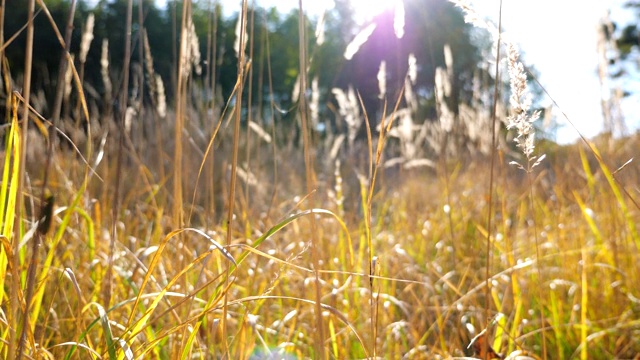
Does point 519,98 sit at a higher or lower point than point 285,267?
higher

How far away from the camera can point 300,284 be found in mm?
2031

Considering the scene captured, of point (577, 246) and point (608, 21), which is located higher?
point (608, 21)

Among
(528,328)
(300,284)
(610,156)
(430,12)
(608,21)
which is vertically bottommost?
(528,328)

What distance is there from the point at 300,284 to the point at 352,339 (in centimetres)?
30

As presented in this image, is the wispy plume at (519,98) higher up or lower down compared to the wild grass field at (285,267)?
higher up

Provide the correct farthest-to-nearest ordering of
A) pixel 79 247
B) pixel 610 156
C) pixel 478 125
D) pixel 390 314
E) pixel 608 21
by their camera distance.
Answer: pixel 478 125 < pixel 608 21 < pixel 610 156 < pixel 79 247 < pixel 390 314

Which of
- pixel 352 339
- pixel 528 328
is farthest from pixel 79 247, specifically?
pixel 528 328

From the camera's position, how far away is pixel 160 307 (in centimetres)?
170

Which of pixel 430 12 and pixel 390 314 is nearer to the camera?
pixel 390 314

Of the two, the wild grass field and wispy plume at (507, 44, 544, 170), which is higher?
wispy plume at (507, 44, 544, 170)

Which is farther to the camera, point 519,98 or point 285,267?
point 285,267

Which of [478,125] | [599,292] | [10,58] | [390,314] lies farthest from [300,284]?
[10,58]

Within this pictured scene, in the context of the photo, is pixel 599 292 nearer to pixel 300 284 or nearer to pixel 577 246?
pixel 577 246

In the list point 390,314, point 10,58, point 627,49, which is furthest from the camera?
point 627,49
